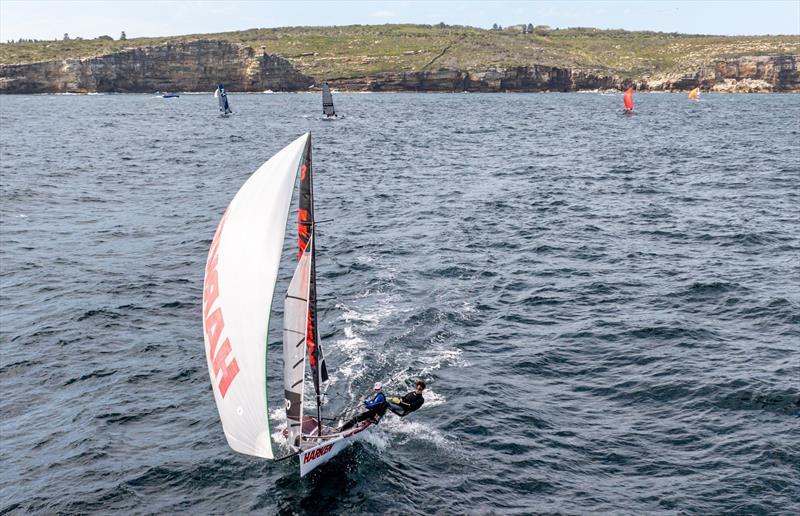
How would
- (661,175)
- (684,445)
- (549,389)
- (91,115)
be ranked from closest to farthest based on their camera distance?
(684,445), (549,389), (661,175), (91,115)

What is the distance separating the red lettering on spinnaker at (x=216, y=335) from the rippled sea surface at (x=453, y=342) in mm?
3887

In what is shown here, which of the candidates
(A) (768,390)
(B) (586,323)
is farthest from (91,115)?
(A) (768,390)

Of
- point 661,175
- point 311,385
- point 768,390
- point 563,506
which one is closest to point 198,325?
point 311,385

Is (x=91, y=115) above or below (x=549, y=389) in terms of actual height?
above

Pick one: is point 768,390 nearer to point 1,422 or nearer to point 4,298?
point 1,422

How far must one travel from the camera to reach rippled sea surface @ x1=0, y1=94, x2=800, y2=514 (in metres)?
21.1

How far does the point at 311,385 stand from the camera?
27.1 metres

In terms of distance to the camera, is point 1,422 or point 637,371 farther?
point 637,371

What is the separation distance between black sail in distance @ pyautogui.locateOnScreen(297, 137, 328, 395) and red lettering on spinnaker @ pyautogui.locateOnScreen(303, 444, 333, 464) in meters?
1.87

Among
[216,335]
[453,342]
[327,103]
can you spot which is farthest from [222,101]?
[216,335]

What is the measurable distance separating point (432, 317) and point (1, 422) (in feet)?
57.3

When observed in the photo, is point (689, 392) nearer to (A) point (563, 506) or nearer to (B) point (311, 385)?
(A) point (563, 506)

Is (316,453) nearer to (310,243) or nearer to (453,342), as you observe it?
(310,243)

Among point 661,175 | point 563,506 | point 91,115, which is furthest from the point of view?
point 91,115
